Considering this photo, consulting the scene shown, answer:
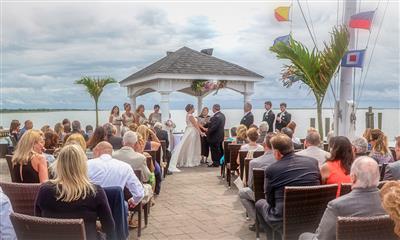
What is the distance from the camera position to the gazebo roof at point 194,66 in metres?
12.9

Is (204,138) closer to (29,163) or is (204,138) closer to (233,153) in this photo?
(233,153)

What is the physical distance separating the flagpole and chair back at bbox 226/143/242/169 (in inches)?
76.1

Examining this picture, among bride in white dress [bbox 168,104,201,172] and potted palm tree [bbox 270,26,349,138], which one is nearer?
potted palm tree [bbox 270,26,349,138]

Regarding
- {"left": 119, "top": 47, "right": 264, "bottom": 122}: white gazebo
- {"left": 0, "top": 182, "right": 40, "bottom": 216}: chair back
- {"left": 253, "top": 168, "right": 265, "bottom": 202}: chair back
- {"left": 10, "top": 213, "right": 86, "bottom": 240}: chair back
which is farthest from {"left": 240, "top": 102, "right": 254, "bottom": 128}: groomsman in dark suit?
{"left": 10, "top": 213, "right": 86, "bottom": 240}: chair back

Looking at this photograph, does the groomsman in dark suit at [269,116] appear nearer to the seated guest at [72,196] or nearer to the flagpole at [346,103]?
the flagpole at [346,103]

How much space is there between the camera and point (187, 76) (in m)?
12.8

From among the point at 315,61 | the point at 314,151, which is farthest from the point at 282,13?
the point at 314,151

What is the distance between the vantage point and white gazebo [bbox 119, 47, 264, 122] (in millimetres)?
12562

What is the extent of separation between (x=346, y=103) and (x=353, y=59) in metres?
0.91

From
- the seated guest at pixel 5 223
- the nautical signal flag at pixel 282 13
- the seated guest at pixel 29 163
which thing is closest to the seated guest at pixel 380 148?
the seated guest at pixel 29 163

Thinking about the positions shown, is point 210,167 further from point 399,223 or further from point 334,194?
point 399,223

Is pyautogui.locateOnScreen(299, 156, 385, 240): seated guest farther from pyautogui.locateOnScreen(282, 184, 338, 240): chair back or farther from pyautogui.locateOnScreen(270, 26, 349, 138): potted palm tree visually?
pyautogui.locateOnScreen(270, 26, 349, 138): potted palm tree

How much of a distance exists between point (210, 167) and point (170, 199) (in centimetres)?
415

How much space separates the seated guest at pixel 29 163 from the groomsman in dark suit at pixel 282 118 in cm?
802
